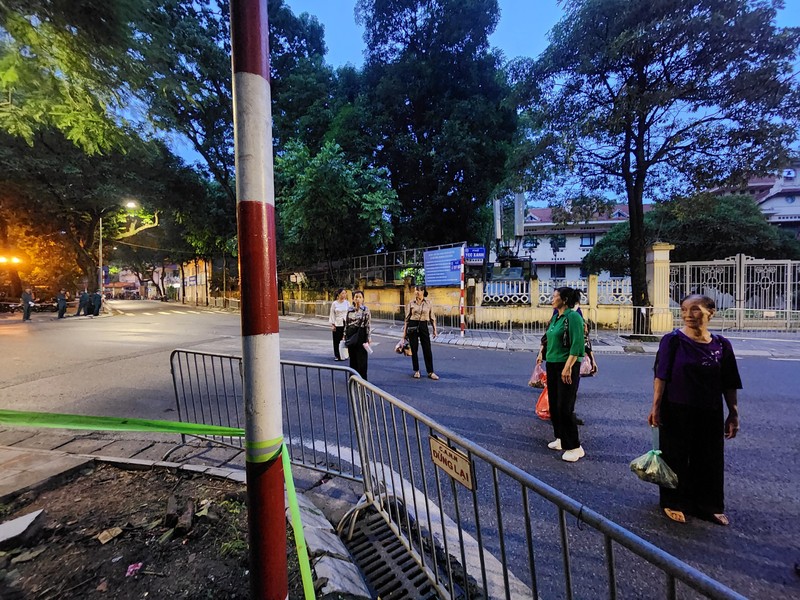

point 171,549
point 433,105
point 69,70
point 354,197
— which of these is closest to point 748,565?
point 171,549

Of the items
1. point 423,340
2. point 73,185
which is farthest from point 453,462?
point 73,185

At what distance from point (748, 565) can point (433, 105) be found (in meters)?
21.3

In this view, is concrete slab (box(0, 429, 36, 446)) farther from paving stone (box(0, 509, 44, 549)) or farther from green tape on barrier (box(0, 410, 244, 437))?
green tape on barrier (box(0, 410, 244, 437))

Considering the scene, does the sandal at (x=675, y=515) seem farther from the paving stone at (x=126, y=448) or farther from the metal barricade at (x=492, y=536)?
the paving stone at (x=126, y=448)

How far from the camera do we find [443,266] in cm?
1623

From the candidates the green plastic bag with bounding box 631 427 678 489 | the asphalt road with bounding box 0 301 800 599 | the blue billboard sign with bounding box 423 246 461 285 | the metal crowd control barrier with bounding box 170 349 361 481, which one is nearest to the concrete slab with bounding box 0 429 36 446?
the asphalt road with bounding box 0 301 800 599

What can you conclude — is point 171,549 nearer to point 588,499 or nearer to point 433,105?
point 588,499

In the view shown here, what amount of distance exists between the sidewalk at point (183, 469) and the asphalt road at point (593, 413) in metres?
0.99

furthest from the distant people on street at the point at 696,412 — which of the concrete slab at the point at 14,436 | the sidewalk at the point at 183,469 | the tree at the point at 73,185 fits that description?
the tree at the point at 73,185

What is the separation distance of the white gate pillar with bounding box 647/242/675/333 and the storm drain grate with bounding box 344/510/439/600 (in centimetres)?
1348

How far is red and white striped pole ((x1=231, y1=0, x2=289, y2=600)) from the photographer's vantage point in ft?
5.21

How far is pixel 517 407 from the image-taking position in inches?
216

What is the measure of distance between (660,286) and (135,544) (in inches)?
605

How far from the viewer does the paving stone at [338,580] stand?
206cm
